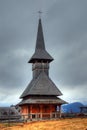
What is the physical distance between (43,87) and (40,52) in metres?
7.66

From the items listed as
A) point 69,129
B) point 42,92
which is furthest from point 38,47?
point 69,129

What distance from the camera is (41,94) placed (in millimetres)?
52812

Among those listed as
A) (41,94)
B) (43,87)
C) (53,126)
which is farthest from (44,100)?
(53,126)

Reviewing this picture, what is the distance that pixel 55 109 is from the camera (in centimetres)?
5456

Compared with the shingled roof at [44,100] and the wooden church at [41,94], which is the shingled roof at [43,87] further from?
the shingled roof at [44,100]

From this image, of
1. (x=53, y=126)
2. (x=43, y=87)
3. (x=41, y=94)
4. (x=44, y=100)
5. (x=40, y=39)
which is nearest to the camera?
(x=53, y=126)

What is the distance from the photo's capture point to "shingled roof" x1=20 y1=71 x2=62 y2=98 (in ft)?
174

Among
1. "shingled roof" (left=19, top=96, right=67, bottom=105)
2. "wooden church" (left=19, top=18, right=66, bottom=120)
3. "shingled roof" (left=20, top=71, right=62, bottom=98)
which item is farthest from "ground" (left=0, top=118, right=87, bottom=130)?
"shingled roof" (left=20, top=71, right=62, bottom=98)

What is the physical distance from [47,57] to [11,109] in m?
10.3

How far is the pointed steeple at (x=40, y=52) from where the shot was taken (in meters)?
58.0

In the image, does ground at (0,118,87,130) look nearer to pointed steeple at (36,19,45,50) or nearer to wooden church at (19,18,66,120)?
wooden church at (19,18,66,120)

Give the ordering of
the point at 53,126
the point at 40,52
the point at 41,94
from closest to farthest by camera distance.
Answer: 1. the point at 53,126
2. the point at 41,94
3. the point at 40,52

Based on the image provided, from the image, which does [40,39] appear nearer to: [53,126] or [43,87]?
[43,87]

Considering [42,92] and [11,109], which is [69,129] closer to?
[42,92]
